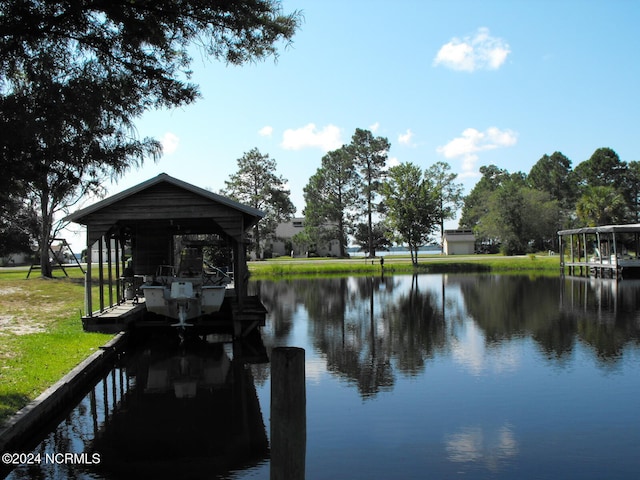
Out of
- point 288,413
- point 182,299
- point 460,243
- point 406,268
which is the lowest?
point 406,268

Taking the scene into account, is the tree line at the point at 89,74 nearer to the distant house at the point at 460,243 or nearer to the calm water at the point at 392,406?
the calm water at the point at 392,406

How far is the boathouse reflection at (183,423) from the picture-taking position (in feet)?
24.1

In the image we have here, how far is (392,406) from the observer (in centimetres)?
1007

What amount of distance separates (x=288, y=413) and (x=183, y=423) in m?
4.58

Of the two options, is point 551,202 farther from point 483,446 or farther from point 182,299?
point 483,446

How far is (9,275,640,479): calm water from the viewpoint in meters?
7.40

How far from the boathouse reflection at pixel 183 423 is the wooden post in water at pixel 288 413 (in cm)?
234

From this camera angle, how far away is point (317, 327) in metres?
19.9

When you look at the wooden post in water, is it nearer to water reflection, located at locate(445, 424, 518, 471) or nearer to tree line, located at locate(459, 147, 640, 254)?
water reflection, located at locate(445, 424, 518, 471)

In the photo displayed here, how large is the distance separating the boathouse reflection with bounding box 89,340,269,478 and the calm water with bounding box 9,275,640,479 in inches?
1.3

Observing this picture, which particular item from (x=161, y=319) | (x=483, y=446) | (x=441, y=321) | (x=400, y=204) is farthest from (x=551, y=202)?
(x=483, y=446)

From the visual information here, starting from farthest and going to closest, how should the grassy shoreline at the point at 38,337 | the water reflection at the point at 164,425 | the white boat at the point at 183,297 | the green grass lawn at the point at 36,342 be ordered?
the white boat at the point at 183,297 → the grassy shoreline at the point at 38,337 → the green grass lawn at the point at 36,342 → the water reflection at the point at 164,425

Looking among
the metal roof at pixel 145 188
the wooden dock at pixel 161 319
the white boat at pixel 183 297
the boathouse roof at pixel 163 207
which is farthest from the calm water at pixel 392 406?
the metal roof at pixel 145 188

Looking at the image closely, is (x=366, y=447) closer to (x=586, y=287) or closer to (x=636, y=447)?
(x=636, y=447)
